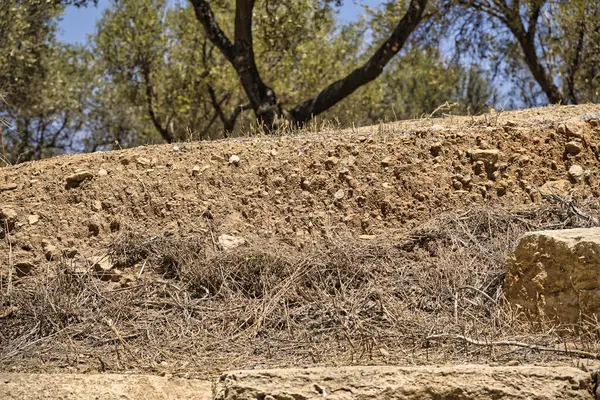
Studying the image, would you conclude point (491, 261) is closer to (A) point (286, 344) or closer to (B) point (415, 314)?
(B) point (415, 314)

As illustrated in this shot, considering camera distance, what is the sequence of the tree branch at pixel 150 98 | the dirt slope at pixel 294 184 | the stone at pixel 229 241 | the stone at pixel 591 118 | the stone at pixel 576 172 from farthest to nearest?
the tree branch at pixel 150 98, the stone at pixel 591 118, the stone at pixel 576 172, the dirt slope at pixel 294 184, the stone at pixel 229 241

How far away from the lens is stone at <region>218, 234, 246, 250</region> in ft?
19.8

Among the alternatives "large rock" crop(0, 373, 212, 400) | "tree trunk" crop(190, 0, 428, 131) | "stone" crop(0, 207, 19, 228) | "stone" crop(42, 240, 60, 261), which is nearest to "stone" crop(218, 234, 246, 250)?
"stone" crop(42, 240, 60, 261)

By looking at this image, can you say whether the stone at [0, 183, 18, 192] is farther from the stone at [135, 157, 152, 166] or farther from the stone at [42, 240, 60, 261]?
the stone at [135, 157, 152, 166]

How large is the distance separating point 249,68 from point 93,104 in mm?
9526

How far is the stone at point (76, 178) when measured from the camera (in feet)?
21.9

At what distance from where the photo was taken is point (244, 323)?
17.0ft

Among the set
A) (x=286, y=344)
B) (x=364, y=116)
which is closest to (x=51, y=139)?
(x=364, y=116)

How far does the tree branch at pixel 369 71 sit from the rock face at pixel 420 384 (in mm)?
8237

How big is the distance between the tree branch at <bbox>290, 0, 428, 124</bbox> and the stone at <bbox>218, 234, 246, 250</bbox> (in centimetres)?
568

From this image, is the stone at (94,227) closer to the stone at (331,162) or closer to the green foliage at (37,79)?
the stone at (331,162)

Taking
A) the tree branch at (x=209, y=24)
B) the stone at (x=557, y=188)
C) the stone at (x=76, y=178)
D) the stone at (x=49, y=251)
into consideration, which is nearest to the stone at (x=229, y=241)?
the stone at (x=49, y=251)

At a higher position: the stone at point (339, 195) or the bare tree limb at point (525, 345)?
the stone at point (339, 195)

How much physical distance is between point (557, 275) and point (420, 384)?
5.34 ft
